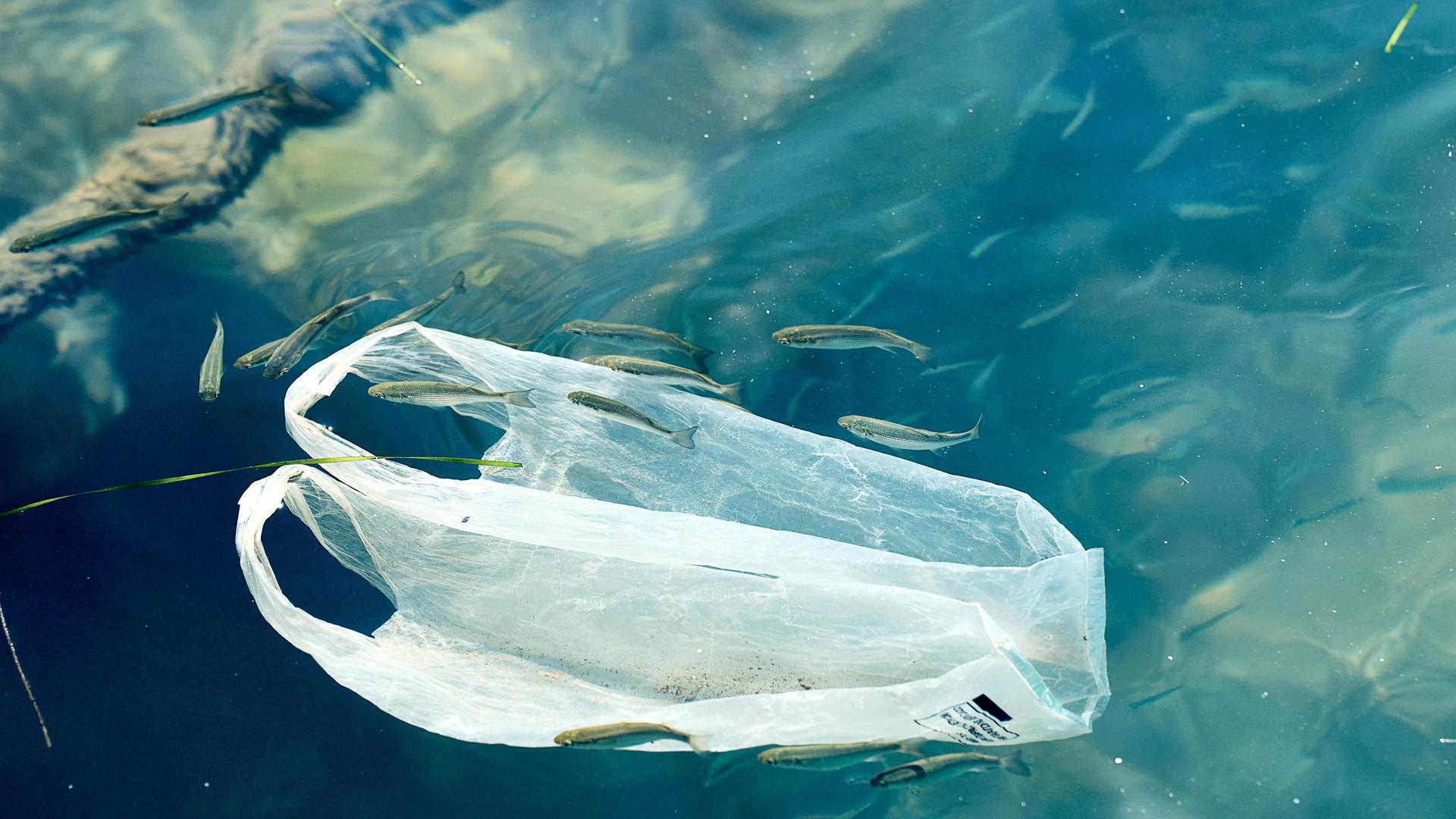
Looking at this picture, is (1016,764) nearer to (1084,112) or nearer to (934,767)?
(934,767)

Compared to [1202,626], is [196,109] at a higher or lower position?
higher

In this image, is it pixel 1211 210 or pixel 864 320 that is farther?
pixel 864 320

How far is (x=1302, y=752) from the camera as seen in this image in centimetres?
295

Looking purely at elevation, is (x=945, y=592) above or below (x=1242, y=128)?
below

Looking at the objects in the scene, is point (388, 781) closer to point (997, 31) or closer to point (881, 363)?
point (881, 363)

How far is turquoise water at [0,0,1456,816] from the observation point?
2.85 m

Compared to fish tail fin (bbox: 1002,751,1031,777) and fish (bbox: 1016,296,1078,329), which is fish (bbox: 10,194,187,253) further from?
fish tail fin (bbox: 1002,751,1031,777)

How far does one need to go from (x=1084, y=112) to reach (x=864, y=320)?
3.76 feet

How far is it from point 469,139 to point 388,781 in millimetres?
2741

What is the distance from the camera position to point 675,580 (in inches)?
91.7

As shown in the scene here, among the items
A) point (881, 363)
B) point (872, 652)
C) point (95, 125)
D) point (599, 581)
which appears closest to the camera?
point (872, 652)

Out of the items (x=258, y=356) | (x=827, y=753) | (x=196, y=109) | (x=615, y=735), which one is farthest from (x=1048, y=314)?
(x=196, y=109)

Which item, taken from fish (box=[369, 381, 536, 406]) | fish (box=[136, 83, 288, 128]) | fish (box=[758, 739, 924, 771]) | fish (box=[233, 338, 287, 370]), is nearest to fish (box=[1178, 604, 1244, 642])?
fish (box=[758, 739, 924, 771])

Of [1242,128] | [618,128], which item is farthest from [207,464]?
[1242,128]
